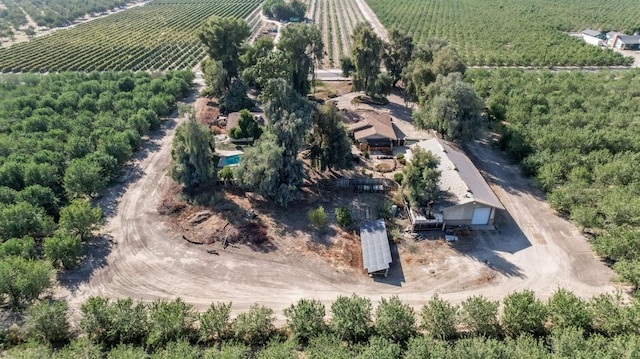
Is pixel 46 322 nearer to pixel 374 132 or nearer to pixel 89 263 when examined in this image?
pixel 89 263

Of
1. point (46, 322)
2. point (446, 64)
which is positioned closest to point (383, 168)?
point (446, 64)

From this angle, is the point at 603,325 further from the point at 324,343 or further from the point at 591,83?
the point at 591,83

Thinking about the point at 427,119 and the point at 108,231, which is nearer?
the point at 108,231

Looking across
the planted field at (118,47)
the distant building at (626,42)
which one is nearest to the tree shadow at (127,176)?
the planted field at (118,47)

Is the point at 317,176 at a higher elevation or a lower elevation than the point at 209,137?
lower

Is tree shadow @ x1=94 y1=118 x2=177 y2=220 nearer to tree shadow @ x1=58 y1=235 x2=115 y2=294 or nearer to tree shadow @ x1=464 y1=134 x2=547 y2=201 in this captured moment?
tree shadow @ x1=58 y1=235 x2=115 y2=294

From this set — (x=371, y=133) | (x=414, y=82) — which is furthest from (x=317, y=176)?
(x=414, y=82)
